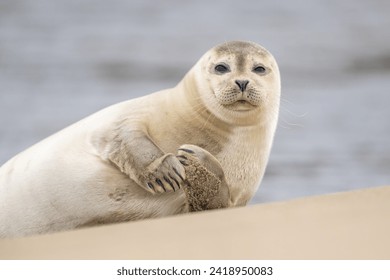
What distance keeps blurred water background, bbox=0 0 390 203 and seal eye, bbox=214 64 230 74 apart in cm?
24

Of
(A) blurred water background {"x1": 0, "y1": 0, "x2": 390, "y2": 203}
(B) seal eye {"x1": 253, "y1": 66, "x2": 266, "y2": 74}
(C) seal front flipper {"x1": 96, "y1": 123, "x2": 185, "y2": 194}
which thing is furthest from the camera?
Answer: (A) blurred water background {"x1": 0, "y1": 0, "x2": 390, "y2": 203}

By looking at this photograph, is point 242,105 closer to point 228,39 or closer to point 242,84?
point 242,84

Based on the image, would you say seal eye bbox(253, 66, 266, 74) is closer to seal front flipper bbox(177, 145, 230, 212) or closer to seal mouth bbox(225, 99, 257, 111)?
seal mouth bbox(225, 99, 257, 111)

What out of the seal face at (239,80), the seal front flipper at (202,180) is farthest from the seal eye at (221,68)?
the seal front flipper at (202,180)

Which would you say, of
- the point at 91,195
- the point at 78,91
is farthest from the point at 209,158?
the point at 78,91

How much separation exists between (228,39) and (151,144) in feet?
1.81

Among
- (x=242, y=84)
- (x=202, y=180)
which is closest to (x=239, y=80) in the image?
(x=242, y=84)

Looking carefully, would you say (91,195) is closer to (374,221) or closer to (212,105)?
(212,105)

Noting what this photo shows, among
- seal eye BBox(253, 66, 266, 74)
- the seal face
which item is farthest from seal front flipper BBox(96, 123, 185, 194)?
seal eye BBox(253, 66, 266, 74)

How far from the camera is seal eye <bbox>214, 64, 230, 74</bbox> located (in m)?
2.63

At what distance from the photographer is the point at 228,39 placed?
116 inches

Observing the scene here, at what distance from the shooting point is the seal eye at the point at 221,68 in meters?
2.63

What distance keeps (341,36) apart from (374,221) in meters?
0.69
